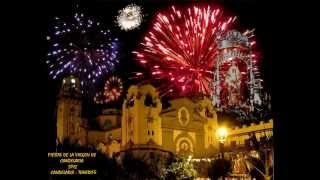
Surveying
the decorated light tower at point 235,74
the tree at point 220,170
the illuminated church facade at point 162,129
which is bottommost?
the tree at point 220,170

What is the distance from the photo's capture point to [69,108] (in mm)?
32281

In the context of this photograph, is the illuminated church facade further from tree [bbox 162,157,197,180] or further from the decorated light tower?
tree [bbox 162,157,197,180]

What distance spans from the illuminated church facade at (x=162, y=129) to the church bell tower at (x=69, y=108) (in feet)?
0.72

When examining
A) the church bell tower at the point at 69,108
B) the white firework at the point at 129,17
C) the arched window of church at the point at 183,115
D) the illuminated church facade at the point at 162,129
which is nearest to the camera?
the white firework at the point at 129,17

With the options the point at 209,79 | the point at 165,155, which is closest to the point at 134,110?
the point at 165,155

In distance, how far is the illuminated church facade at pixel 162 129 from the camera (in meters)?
28.0

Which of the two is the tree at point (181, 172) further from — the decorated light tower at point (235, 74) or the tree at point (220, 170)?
the decorated light tower at point (235, 74)

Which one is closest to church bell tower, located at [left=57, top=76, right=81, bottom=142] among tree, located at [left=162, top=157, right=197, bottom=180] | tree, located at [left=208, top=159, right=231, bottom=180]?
tree, located at [left=162, top=157, right=197, bottom=180]

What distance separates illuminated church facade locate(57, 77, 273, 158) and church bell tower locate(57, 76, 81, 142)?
0.22 metres

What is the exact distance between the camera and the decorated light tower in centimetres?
2422

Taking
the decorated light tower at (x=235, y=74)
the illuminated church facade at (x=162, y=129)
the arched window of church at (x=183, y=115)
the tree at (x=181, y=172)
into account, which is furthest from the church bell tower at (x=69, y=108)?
the decorated light tower at (x=235, y=74)

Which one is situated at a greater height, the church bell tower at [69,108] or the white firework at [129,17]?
the white firework at [129,17]

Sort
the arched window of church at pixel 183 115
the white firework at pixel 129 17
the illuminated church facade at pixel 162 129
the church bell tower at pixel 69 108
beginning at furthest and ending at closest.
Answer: the church bell tower at pixel 69 108 < the arched window of church at pixel 183 115 < the illuminated church facade at pixel 162 129 < the white firework at pixel 129 17

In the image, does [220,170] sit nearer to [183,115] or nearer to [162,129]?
[162,129]
